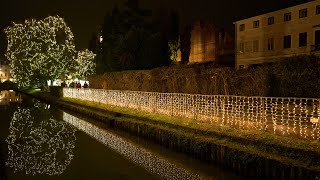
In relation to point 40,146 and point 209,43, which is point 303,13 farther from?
point 40,146

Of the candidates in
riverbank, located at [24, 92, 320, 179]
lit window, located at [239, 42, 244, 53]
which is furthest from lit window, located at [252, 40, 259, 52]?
riverbank, located at [24, 92, 320, 179]

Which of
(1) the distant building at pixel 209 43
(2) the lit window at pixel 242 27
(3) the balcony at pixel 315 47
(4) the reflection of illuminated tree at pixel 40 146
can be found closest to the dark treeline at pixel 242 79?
(4) the reflection of illuminated tree at pixel 40 146

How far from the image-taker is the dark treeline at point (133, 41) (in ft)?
143

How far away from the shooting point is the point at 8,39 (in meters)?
47.7

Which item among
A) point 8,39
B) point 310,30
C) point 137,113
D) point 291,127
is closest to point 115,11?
point 8,39

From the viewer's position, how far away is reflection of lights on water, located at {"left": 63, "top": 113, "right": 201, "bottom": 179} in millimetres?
11102

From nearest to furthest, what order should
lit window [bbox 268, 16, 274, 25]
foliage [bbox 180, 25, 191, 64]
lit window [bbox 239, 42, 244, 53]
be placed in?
lit window [bbox 268, 16, 274, 25] → lit window [bbox 239, 42, 244, 53] → foliage [bbox 180, 25, 191, 64]

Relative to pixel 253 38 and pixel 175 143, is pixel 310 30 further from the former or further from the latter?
A: pixel 175 143

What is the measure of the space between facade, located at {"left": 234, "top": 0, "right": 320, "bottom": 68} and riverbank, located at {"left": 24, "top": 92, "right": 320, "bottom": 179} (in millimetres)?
19099

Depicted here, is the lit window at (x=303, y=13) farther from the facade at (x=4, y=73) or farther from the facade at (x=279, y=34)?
the facade at (x=4, y=73)

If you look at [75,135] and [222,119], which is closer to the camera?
[222,119]

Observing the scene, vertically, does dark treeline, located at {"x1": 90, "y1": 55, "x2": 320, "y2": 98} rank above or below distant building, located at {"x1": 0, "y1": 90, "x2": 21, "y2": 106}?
above

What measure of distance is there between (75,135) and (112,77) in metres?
16.7

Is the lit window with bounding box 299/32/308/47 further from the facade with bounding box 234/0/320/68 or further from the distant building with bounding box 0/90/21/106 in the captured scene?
the distant building with bounding box 0/90/21/106
